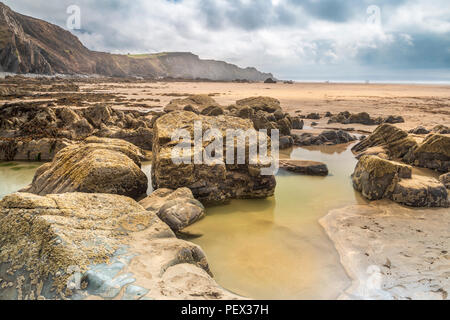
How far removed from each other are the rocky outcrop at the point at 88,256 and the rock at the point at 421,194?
14.3ft

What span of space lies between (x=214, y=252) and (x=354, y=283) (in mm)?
1795

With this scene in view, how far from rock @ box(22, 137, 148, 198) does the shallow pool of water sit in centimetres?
161

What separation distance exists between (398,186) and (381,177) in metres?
0.34

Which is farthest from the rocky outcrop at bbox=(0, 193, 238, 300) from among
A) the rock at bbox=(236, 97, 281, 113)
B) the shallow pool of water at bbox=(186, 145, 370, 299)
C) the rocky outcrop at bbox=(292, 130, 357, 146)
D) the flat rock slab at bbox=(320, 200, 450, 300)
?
the rock at bbox=(236, 97, 281, 113)

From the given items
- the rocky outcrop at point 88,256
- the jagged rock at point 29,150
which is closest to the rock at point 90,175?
the rocky outcrop at point 88,256

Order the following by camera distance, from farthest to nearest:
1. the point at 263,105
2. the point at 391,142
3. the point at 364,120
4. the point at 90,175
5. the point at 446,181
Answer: the point at 364,120, the point at 263,105, the point at 391,142, the point at 446,181, the point at 90,175

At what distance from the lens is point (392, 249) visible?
4.08 m

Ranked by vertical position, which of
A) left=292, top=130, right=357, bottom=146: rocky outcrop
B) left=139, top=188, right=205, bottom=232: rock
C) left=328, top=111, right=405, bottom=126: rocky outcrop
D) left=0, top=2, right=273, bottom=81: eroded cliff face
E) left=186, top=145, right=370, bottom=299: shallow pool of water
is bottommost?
left=186, top=145, right=370, bottom=299: shallow pool of water

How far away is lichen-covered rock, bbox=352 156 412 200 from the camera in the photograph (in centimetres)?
587

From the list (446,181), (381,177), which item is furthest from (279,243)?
(446,181)

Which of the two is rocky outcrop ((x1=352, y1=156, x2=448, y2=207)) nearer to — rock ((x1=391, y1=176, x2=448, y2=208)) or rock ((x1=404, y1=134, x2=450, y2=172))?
rock ((x1=391, y1=176, x2=448, y2=208))

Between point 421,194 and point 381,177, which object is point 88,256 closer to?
point 381,177

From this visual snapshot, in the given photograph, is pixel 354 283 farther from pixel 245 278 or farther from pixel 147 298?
pixel 147 298
